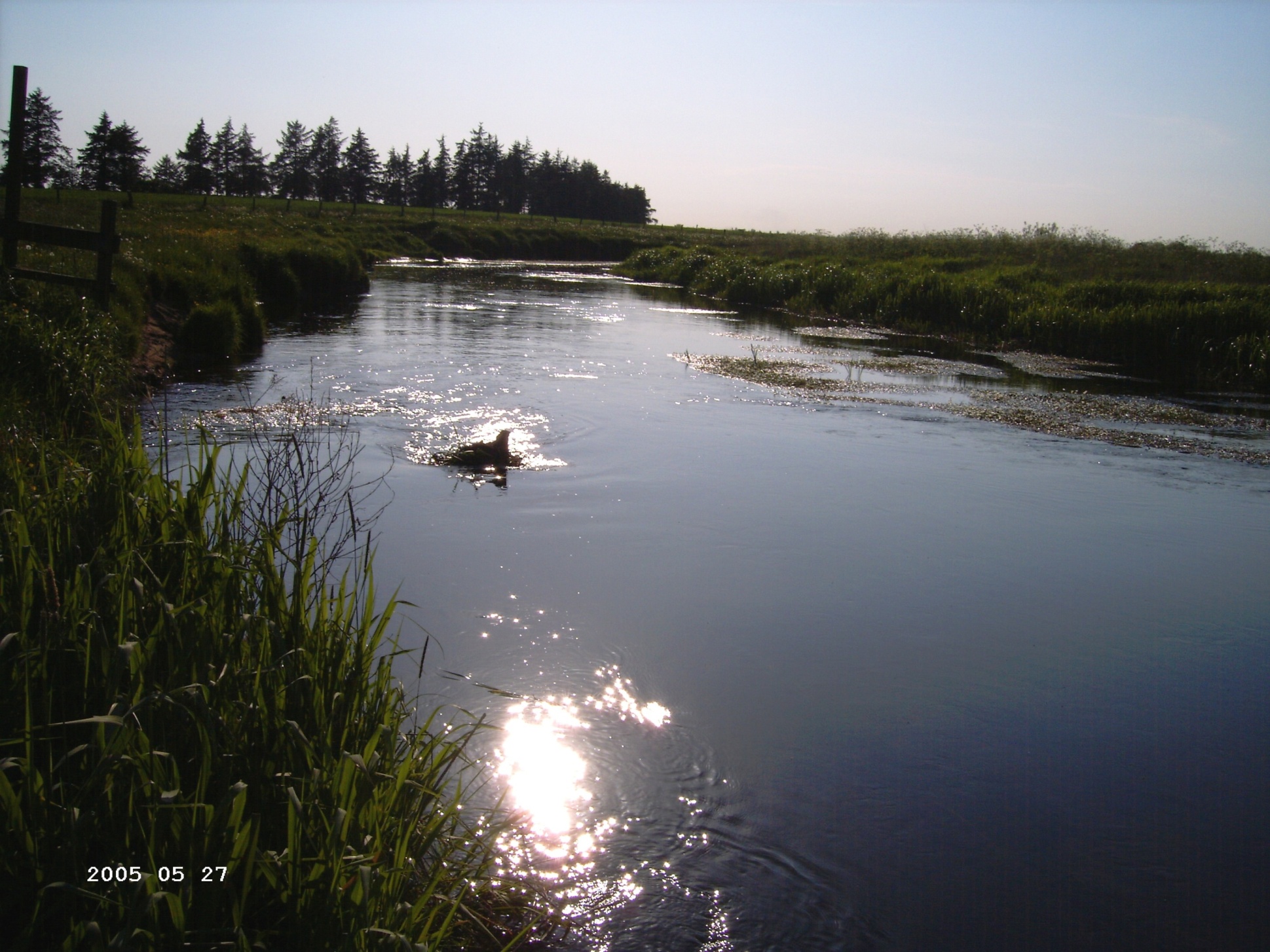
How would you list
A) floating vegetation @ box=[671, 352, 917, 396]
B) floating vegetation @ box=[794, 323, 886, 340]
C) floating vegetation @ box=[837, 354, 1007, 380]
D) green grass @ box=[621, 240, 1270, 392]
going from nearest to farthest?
floating vegetation @ box=[671, 352, 917, 396], floating vegetation @ box=[837, 354, 1007, 380], green grass @ box=[621, 240, 1270, 392], floating vegetation @ box=[794, 323, 886, 340]

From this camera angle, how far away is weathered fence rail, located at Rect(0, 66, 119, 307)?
10.5m

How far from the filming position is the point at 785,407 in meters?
15.1

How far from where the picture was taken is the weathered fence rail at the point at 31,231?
1048 cm

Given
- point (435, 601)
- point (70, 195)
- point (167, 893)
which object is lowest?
point (435, 601)

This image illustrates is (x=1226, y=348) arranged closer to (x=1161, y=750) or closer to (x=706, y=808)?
(x=1161, y=750)

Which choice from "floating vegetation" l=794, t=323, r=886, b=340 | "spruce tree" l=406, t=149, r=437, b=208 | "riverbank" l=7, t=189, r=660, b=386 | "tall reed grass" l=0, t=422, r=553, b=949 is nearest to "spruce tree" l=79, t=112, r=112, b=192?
"riverbank" l=7, t=189, r=660, b=386

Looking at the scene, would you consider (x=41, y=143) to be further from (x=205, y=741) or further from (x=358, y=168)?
(x=205, y=741)

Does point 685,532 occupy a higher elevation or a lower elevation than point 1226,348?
lower

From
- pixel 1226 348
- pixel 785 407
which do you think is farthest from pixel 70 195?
pixel 1226 348

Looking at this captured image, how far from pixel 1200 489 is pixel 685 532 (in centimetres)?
669

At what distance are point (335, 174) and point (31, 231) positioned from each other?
84.2 m

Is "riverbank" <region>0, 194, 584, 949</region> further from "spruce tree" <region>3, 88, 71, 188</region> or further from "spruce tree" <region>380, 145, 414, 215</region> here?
"spruce tree" <region>380, 145, 414, 215</region>

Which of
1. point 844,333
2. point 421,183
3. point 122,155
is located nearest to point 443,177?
point 421,183

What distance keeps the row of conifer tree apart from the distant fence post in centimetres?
5436
